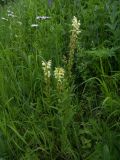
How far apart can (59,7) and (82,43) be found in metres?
0.92

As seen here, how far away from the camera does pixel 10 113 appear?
2660 millimetres

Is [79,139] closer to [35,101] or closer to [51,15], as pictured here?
[35,101]

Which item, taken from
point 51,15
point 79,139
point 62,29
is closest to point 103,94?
point 79,139

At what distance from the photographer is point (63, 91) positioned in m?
2.37

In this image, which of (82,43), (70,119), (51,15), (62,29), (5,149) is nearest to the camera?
(70,119)

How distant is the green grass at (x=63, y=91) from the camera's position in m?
2.36

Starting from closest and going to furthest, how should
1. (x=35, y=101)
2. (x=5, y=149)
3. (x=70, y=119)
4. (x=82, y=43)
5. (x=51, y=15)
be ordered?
(x=70, y=119), (x=5, y=149), (x=35, y=101), (x=82, y=43), (x=51, y=15)

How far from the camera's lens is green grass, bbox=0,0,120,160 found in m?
2.36

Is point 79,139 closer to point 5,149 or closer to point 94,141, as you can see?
point 94,141

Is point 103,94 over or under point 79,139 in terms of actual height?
over

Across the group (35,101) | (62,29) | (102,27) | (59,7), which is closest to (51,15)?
(59,7)

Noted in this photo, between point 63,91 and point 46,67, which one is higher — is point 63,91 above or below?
below

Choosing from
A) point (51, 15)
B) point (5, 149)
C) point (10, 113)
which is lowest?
point (5, 149)

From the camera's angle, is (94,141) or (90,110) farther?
(90,110)
